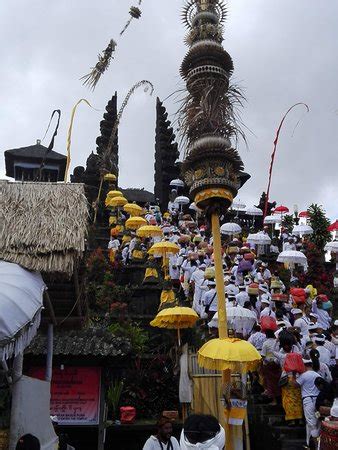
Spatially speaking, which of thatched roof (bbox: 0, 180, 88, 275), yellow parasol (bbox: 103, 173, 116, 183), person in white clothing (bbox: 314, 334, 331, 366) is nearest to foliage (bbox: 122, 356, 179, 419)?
person in white clothing (bbox: 314, 334, 331, 366)

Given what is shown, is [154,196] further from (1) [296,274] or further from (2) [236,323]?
(2) [236,323]

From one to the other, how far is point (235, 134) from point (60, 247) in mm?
3963

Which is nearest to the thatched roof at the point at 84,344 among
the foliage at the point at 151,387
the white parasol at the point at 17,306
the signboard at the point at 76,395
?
the signboard at the point at 76,395

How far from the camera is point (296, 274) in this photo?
66.4 ft

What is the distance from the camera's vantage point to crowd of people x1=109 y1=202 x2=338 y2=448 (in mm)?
9344

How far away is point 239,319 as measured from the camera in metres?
11.7

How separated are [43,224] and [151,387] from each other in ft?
25.8

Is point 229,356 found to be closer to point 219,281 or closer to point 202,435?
point 219,281

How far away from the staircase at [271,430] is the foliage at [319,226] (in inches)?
652

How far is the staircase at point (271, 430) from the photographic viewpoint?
9219 millimetres

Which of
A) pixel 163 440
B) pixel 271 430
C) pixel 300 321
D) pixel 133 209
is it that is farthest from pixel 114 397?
pixel 133 209

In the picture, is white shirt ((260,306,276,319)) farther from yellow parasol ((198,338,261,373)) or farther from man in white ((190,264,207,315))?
yellow parasol ((198,338,261,373))

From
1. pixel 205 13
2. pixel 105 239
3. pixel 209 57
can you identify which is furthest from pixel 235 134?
pixel 105 239

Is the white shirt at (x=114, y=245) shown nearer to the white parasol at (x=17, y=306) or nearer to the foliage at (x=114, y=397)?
the foliage at (x=114, y=397)
